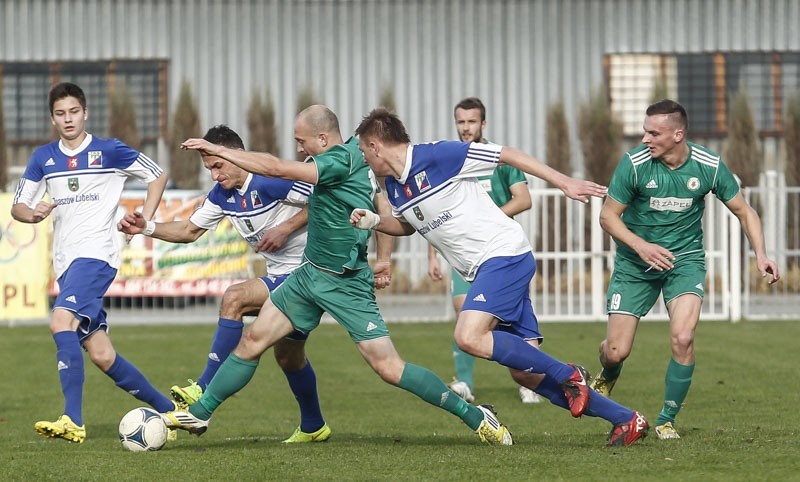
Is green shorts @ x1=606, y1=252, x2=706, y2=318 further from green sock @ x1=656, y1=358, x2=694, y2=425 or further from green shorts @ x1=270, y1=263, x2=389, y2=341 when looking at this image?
green shorts @ x1=270, y1=263, x2=389, y2=341

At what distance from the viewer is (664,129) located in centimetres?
935

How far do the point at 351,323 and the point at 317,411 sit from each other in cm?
103

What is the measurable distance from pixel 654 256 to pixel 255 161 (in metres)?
2.75

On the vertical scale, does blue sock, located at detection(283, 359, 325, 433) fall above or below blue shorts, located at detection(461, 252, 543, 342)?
below

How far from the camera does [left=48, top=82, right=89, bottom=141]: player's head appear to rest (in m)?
9.81

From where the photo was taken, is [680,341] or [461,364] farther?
[461,364]

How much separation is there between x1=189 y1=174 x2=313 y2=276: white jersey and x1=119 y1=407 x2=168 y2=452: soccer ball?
1.49m

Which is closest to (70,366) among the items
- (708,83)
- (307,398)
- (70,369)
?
(70,369)

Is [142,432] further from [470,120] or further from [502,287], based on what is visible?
[470,120]

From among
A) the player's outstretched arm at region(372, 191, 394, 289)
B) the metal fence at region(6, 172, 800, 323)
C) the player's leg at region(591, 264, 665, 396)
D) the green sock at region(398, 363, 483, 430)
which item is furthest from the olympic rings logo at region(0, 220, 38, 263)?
the green sock at region(398, 363, 483, 430)

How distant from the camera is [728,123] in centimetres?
2869

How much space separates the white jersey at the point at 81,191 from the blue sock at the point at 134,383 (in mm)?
684

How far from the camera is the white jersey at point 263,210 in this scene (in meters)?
9.50

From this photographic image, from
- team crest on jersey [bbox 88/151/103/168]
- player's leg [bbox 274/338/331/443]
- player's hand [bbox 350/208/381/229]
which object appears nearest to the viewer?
player's hand [bbox 350/208/381/229]
